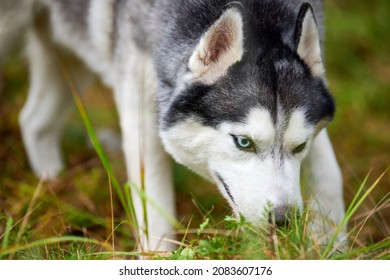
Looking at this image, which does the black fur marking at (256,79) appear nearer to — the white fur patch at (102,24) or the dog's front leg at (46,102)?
the white fur patch at (102,24)

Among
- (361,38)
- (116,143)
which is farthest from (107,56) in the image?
(361,38)

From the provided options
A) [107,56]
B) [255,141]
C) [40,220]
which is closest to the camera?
[255,141]

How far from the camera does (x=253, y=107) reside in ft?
11.3

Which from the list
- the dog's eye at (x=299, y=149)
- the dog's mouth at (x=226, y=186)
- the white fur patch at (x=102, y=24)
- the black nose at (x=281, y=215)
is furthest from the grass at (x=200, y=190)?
the white fur patch at (x=102, y=24)

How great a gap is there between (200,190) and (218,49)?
2042mm

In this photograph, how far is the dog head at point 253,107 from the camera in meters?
A: 3.41

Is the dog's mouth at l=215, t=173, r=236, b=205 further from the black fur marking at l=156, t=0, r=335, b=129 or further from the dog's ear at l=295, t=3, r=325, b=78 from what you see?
the dog's ear at l=295, t=3, r=325, b=78

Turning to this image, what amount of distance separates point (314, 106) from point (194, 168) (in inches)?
30.1

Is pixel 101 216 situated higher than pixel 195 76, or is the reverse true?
pixel 195 76

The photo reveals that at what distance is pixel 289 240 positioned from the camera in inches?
127

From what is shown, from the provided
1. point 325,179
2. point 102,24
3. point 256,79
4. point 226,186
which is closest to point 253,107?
point 256,79

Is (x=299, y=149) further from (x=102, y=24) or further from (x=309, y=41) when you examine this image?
(x=102, y=24)

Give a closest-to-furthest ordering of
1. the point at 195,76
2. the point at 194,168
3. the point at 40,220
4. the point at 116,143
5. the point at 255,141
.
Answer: the point at 255,141 < the point at 195,76 < the point at 194,168 < the point at 40,220 < the point at 116,143
